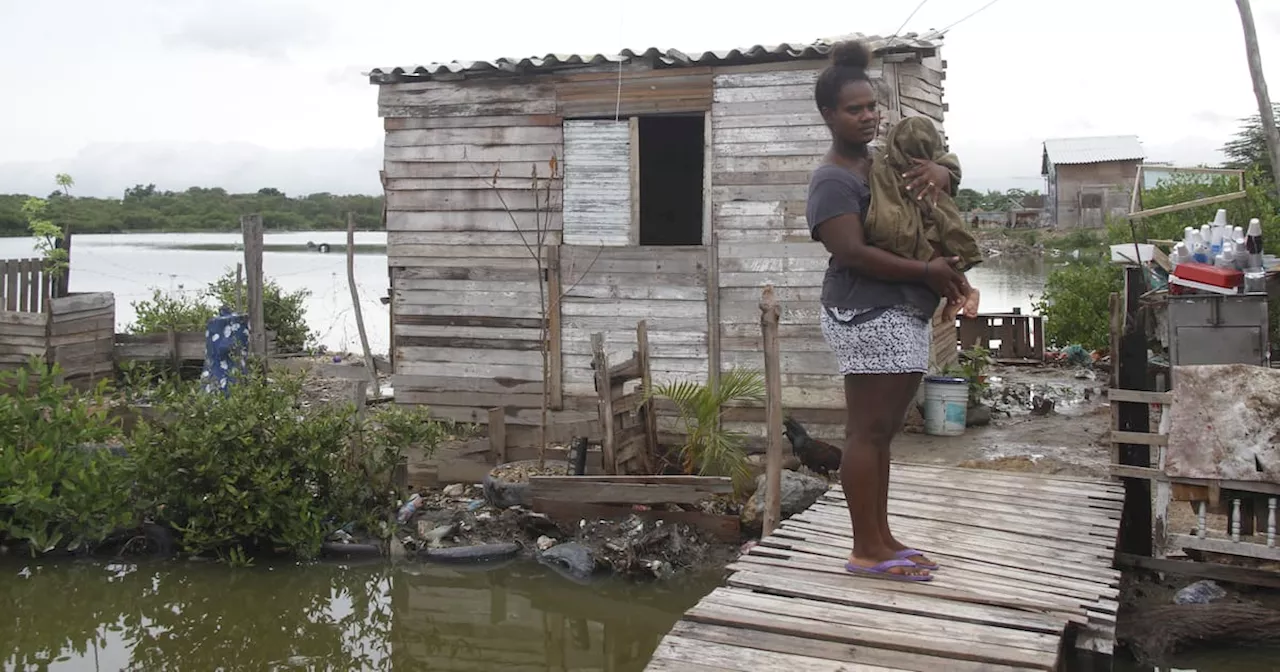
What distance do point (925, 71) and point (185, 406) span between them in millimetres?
6964

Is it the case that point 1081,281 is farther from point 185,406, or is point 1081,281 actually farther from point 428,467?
point 185,406

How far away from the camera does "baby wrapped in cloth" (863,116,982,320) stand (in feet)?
12.0

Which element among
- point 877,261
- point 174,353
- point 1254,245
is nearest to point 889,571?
point 877,261

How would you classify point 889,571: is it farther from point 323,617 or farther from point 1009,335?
point 1009,335

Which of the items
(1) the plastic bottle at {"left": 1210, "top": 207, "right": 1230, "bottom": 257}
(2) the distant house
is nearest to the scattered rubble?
(1) the plastic bottle at {"left": 1210, "top": 207, "right": 1230, "bottom": 257}

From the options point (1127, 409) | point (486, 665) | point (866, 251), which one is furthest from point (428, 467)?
point (866, 251)

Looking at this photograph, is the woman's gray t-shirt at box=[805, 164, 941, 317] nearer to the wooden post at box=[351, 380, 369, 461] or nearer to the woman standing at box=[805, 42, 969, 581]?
the woman standing at box=[805, 42, 969, 581]

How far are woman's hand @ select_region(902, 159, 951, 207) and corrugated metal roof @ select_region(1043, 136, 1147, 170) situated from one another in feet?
123

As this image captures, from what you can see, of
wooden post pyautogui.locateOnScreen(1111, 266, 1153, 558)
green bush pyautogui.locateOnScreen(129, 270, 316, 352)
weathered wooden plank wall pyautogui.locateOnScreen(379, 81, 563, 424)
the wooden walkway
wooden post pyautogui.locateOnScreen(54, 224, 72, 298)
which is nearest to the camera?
the wooden walkway

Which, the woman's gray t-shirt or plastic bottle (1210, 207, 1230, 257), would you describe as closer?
the woman's gray t-shirt

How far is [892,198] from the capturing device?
3711 mm

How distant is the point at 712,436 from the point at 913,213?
14.8 ft

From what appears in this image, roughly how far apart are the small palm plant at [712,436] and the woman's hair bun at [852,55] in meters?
4.55

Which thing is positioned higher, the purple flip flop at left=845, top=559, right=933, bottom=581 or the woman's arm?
the woman's arm
